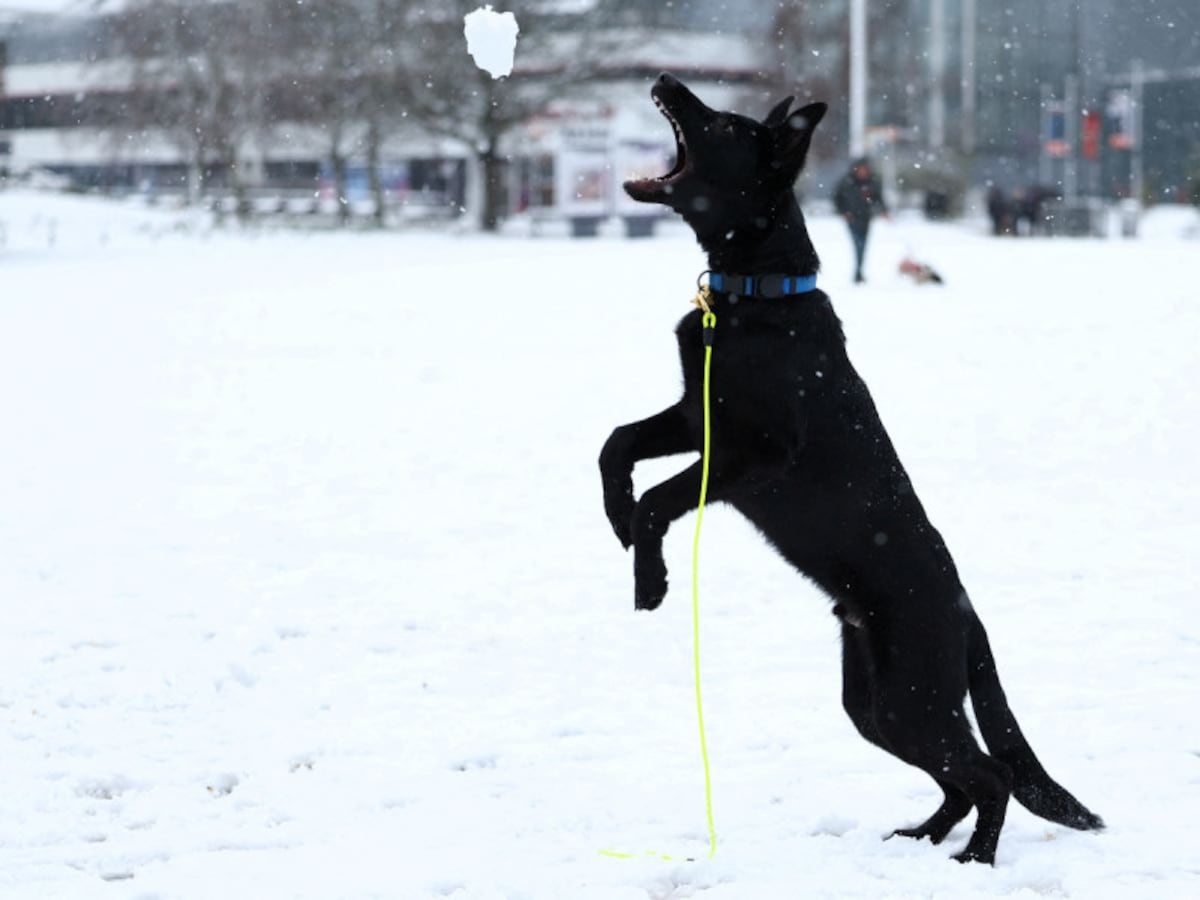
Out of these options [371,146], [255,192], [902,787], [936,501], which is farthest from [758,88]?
[902,787]

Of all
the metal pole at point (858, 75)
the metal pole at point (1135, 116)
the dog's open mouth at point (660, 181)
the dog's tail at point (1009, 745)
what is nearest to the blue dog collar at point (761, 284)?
the dog's open mouth at point (660, 181)

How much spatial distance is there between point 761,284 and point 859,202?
1977 cm

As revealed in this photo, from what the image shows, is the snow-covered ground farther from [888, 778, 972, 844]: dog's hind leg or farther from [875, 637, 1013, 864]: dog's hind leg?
[875, 637, 1013, 864]: dog's hind leg

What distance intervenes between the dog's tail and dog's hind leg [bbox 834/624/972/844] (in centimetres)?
16

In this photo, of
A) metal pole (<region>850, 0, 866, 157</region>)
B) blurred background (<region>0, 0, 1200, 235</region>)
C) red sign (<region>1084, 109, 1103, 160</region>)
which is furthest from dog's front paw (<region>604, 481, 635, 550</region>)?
red sign (<region>1084, 109, 1103, 160</region>)

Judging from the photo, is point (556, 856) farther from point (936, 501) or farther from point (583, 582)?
point (936, 501)

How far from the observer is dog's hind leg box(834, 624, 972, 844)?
4309 millimetres

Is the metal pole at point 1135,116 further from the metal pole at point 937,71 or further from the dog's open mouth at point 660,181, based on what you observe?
the dog's open mouth at point 660,181

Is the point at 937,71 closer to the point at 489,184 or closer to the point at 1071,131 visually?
the point at 1071,131

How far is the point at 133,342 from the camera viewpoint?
1781cm

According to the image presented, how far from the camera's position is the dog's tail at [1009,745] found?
4.30 m

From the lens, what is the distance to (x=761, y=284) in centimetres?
397

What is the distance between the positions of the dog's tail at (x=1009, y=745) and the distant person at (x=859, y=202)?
19.4 metres

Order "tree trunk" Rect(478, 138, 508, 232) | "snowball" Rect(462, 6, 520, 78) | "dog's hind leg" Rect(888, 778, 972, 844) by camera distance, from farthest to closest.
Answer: "tree trunk" Rect(478, 138, 508, 232) → "snowball" Rect(462, 6, 520, 78) → "dog's hind leg" Rect(888, 778, 972, 844)
